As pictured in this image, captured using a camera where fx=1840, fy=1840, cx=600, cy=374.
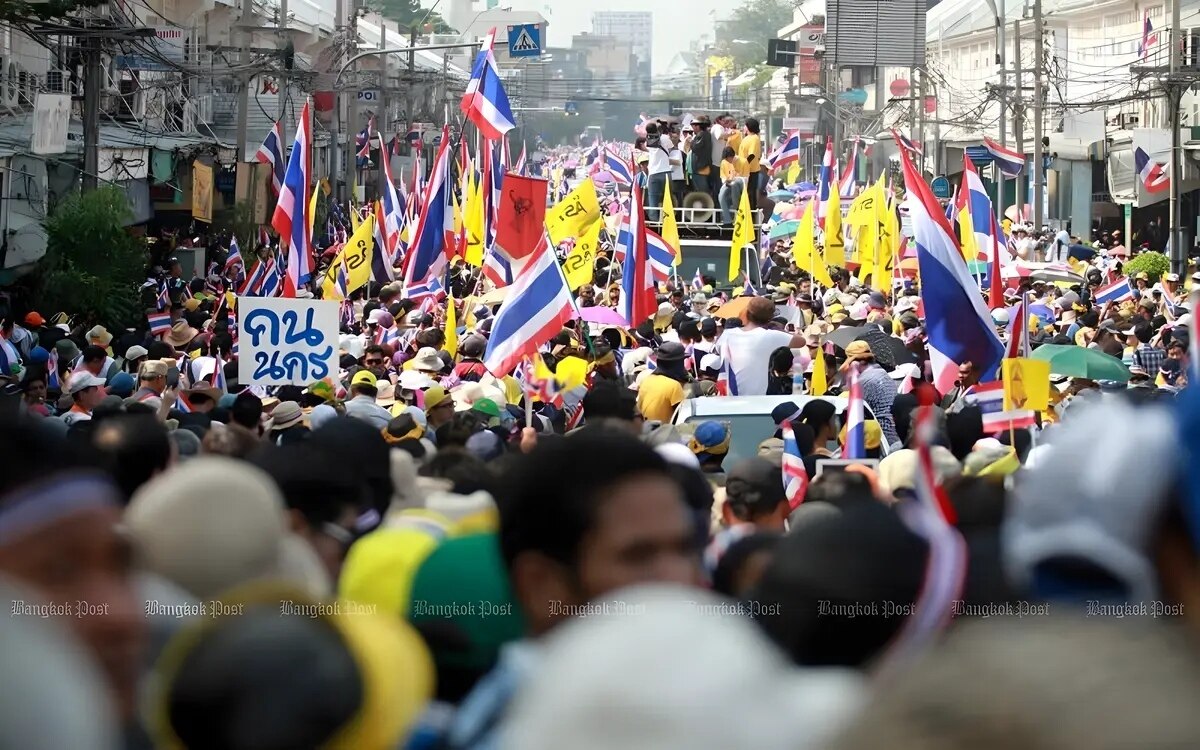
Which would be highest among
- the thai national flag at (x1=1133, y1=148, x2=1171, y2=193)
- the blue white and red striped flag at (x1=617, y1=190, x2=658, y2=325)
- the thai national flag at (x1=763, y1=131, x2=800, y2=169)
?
the thai national flag at (x1=763, y1=131, x2=800, y2=169)

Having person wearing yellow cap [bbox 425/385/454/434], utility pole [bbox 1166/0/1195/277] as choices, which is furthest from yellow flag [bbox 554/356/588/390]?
utility pole [bbox 1166/0/1195/277]

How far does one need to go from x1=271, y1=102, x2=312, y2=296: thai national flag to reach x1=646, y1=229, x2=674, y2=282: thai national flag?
490 centimetres

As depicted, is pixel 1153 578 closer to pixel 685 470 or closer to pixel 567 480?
pixel 567 480

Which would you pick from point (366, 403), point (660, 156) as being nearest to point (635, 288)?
point (366, 403)

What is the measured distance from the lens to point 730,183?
80.1 ft

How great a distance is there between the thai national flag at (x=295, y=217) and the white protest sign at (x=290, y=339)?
16.8ft

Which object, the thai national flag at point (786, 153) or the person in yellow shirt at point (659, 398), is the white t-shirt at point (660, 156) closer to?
the person in yellow shirt at point (659, 398)

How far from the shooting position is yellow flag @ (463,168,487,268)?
75.4 ft

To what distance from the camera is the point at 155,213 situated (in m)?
37.7

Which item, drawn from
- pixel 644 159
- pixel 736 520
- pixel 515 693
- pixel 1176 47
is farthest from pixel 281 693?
pixel 1176 47

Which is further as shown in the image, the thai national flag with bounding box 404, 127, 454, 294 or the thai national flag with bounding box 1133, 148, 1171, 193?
the thai national flag with bounding box 1133, 148, 1171, 193

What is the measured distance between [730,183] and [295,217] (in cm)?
905

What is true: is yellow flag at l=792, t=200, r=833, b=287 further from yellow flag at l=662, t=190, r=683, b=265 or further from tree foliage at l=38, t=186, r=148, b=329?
tree foliage at l=38, t=186, r=148, b=329

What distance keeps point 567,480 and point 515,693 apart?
519mm
